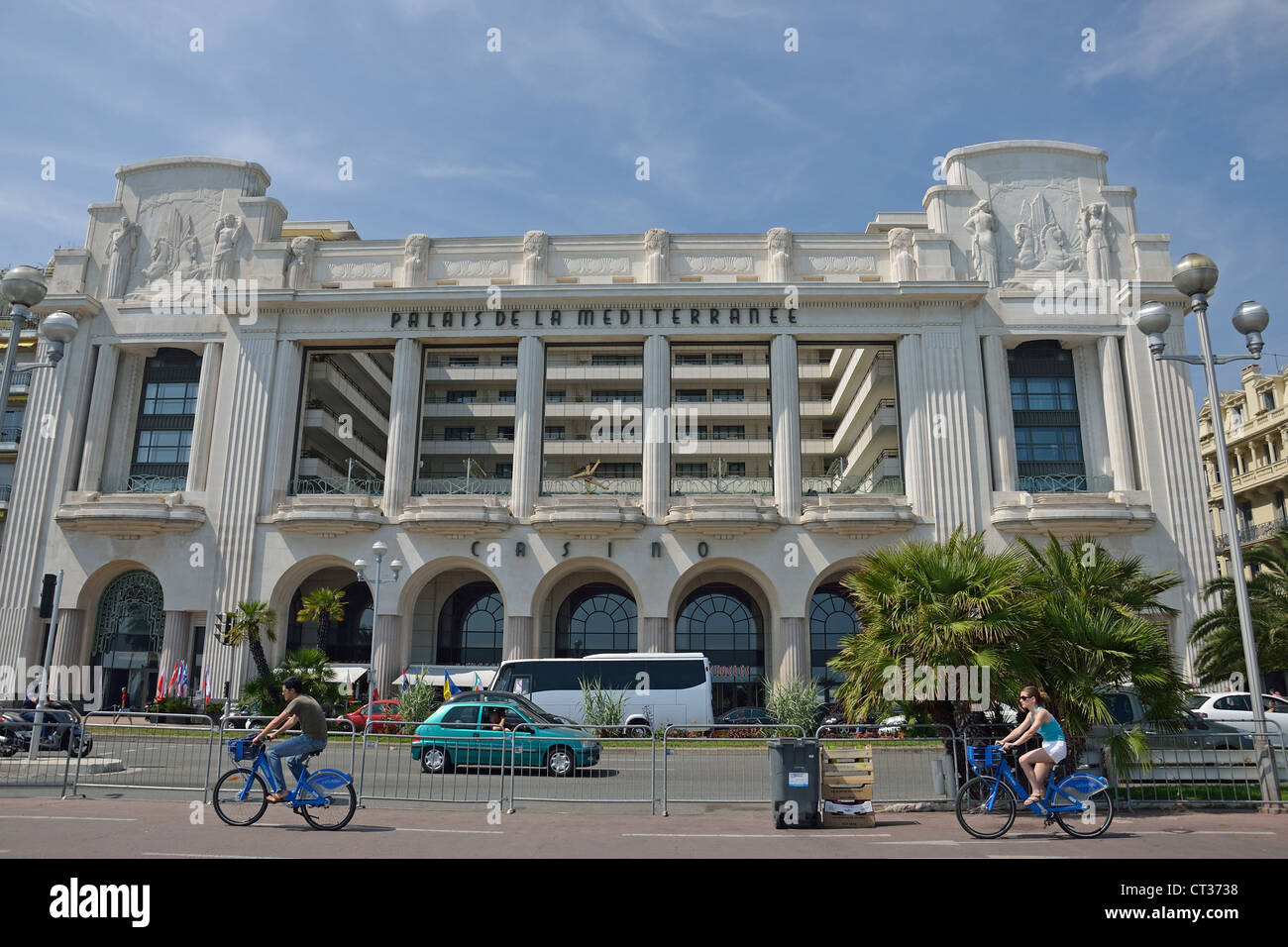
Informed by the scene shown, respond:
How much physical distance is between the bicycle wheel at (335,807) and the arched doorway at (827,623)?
28641 millimetres

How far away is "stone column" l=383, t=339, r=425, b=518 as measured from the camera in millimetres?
35844

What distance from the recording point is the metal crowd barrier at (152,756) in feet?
46.2

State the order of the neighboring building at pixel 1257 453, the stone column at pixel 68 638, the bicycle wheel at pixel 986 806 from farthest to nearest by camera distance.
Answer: the neighboring building at pixel 1257 453
the stone column at pixel 68 638
the bicycle wheel at pixel 986 806

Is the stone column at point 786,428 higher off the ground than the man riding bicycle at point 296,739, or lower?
higher

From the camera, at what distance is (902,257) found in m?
36.5

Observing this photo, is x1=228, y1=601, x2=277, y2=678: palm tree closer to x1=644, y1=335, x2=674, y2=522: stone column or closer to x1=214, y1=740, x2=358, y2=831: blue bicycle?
x1=644, y1=335, x2=674, y2=522: stone column

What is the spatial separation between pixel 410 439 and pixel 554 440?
15.7 metres

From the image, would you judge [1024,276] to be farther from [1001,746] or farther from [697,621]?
[1001,746]

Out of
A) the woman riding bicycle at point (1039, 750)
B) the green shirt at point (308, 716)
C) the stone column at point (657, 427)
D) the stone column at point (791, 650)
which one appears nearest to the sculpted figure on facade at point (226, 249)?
the stone column at point (657, 427)

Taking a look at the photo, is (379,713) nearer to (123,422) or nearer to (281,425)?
(281,425)

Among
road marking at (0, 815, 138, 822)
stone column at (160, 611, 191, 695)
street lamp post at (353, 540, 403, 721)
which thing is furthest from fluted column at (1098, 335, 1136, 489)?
stone column at (160, 611, 191, 695)

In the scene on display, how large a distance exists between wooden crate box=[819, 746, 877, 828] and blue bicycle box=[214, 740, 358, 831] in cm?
631

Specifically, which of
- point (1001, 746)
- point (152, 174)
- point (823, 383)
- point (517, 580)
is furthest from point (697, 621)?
point (152, 174)

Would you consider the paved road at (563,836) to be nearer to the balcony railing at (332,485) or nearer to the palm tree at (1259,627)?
the palm tree at (1259,627)
